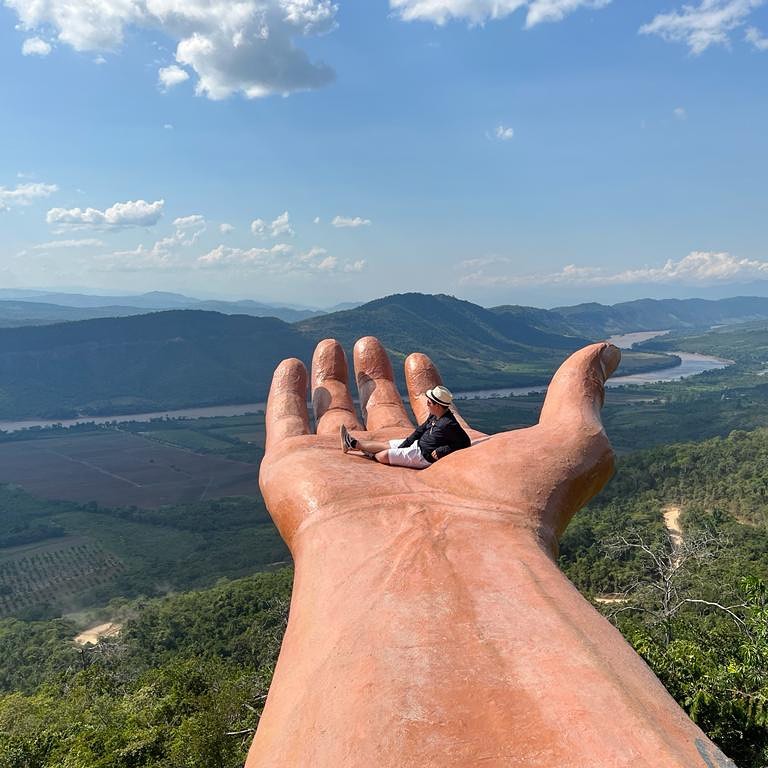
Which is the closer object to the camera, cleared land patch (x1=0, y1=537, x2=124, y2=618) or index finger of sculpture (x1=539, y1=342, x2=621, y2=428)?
index finger of sculpture (x1=539, y1=342, x2=621, y2=428)

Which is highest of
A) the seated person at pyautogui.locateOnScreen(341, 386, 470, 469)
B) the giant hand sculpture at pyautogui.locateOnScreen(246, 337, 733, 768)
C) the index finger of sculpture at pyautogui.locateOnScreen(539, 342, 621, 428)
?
the index finger of sculpture at pyautogui.locateOnScreen(539, 342, 621, 428)

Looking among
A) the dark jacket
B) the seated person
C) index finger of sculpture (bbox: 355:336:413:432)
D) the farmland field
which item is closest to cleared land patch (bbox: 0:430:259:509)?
the farmland field

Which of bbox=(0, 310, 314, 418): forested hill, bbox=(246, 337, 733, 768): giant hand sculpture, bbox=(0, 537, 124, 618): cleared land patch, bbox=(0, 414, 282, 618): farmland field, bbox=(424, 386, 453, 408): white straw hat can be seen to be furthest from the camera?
bbox=(0, 310, 314, 418): forested hill

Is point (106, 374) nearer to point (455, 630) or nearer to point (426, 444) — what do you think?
point (426, 444)

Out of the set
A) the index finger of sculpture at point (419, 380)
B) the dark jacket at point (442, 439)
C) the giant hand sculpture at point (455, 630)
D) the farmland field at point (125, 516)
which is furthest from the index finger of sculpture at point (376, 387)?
the farmland field at point (125, 516)

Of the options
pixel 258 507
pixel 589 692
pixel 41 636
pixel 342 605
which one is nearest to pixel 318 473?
pixel 342 605

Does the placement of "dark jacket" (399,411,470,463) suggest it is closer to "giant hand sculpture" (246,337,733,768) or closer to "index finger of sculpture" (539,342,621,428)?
"giant hand sculpture" (246,337,733,768)

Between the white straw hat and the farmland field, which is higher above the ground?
the white straw hat
